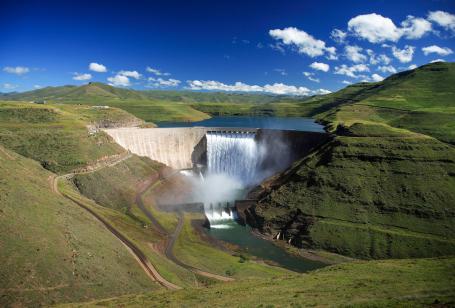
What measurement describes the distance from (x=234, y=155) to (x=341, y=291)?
81.0 metres

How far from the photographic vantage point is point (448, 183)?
7156 cm

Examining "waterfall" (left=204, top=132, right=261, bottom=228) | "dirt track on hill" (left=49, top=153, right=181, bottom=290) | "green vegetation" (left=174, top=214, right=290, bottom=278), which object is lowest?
"green vegetation" (left=174, top=214, right=290, bottom=278)

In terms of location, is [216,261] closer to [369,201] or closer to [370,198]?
[369,201]

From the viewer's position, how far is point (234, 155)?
11381cm

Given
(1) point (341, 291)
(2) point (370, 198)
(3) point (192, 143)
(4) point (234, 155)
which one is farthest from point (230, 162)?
(1) point (341, 291)

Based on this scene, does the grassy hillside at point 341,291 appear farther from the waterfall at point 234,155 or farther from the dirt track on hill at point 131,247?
the waterfall at point 234,155

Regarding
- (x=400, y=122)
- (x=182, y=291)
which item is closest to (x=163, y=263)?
(x=182, y=291)

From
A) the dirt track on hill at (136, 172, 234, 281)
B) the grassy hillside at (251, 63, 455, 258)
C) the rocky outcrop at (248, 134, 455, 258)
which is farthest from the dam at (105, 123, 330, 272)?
the rocky outcrop at (248, 134, 455, 258)

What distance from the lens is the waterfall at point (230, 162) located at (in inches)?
4140

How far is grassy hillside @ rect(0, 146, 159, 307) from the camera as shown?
38.4m

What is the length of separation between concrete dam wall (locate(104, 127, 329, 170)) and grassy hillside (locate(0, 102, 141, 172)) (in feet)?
27.8

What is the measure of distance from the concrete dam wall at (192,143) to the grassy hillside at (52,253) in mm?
51730

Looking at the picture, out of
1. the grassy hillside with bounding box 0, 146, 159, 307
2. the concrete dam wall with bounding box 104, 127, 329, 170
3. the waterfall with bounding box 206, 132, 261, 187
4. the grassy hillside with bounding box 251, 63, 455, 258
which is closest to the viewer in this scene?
the grassy hillside with bounding box 0, 146, 159, 307

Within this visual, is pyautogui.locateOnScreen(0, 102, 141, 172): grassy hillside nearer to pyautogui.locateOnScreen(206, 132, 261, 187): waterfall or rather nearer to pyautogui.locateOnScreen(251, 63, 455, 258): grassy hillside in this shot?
pyautogui.locateOnScreen(206, 132, 261, 187): waterfall
